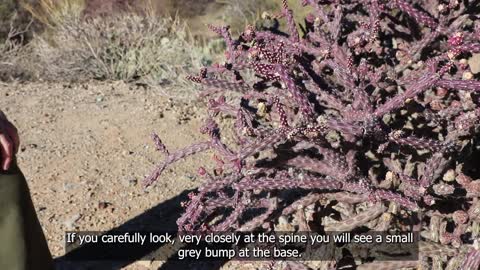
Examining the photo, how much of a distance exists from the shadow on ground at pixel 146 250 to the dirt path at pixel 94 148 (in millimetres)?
37

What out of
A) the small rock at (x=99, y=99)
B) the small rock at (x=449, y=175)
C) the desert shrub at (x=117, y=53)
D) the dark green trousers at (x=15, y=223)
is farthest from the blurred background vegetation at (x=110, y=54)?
the small rock at (x=449, y=175)

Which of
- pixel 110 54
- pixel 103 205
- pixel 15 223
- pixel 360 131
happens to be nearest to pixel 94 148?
pixel 103 205

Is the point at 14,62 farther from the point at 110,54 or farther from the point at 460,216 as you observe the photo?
the point at 460,216

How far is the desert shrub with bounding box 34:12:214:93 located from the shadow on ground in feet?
9.05

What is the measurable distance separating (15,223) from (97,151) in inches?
96.9

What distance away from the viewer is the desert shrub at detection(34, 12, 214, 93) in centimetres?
680

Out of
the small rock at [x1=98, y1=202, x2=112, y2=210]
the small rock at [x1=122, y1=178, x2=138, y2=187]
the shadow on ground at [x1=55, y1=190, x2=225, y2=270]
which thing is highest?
the small rock at [x1=122, y1=178, x2=138, y2=187]

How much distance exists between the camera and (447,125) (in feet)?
8.62

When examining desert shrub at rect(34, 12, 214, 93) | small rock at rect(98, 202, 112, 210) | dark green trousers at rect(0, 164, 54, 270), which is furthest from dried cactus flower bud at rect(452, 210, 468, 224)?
desert shrub at rect(34, 12, 214, 93)

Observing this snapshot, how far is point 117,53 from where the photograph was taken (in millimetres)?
6918

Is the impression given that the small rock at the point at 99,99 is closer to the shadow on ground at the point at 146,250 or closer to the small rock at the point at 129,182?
the small rock at the point at 129,182

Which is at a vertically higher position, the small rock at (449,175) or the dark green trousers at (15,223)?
the small rock at (449,175)

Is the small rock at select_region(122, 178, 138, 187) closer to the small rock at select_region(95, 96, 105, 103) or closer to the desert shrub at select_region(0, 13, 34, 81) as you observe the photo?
the small rock at select_region(95, 96, 105, 103)

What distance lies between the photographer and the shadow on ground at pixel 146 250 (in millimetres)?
3512
